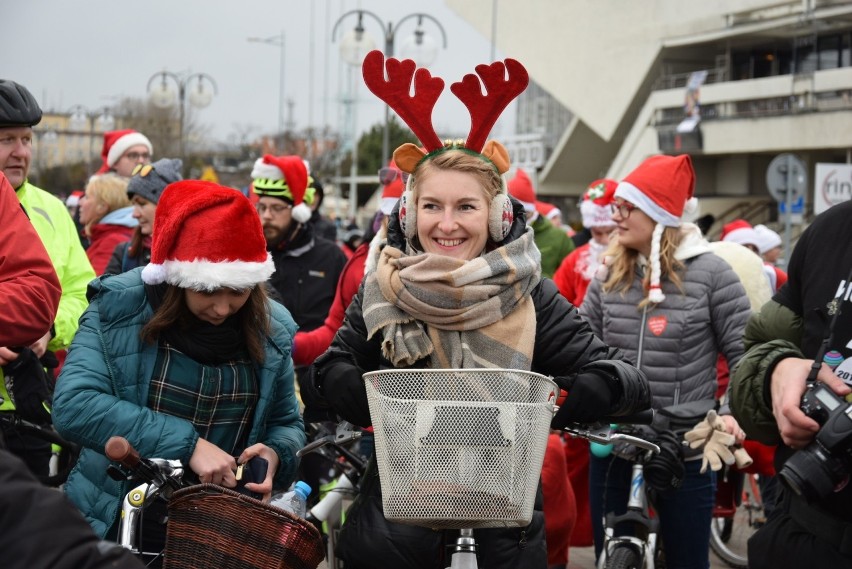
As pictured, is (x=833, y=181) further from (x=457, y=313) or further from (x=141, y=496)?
(x=141, y=496)

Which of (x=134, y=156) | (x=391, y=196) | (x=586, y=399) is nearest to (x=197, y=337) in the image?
(x=586, y=399)

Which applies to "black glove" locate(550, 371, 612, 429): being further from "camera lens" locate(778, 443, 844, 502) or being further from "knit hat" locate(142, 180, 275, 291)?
"knit hat" locate(142, 180, 275, 291)

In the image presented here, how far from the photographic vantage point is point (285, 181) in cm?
845

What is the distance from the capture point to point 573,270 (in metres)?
8.36

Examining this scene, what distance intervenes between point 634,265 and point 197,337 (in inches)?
113

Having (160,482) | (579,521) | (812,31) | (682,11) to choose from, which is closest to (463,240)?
(160,482)

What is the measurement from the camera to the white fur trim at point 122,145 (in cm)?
1073

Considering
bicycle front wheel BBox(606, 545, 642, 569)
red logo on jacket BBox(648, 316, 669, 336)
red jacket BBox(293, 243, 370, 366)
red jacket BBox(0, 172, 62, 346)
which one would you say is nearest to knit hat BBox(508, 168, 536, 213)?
red jacket BBox(293, 243, 370, 366)

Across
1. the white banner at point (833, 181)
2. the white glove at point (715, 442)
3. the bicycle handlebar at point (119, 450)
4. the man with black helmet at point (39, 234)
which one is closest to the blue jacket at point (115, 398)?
the bicycle handlebar at point (119, 450)

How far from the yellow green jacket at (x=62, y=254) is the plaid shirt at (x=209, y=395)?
4.18ft

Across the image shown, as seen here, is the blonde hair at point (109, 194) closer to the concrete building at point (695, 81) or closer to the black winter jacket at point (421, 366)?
the black winter jacket at point (421, 366)

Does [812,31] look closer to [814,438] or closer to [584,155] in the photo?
[584,155]

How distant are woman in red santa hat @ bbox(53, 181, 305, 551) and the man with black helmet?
0.96 meters

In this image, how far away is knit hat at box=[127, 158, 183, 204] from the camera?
7.91m
